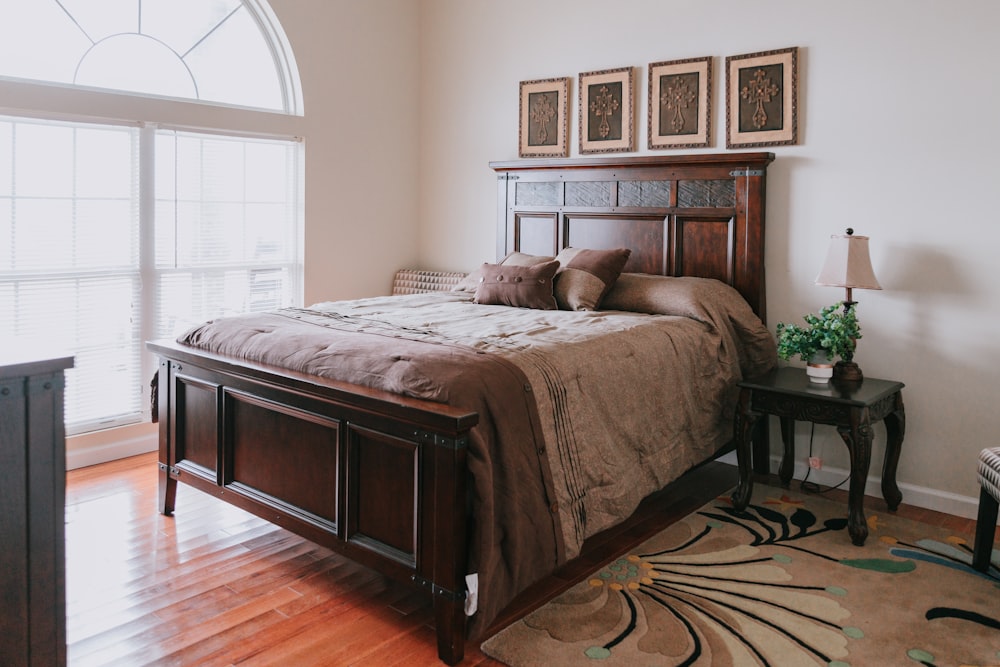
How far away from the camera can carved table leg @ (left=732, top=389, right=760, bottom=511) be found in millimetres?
3559

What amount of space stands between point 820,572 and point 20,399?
2.62m

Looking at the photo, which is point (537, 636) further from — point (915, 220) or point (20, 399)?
point (915, 220)

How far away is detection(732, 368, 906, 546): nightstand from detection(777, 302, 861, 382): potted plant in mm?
84

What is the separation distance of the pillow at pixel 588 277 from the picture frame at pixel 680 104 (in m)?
0.70

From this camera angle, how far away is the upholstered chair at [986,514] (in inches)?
115

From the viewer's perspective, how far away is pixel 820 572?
9.87 ft

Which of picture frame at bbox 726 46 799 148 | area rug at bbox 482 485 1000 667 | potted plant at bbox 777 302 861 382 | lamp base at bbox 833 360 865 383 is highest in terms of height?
picture frame at bbox 726 46 799 148

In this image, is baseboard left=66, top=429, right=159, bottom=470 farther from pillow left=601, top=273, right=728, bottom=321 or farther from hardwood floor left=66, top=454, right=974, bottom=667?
pillow left=601, top=273, right=728, bottom=321

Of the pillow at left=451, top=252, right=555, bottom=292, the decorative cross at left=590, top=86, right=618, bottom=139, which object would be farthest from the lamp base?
the decorative cross at left=590, top=86, right=618, bottom=139

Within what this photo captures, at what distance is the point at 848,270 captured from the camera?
356cm

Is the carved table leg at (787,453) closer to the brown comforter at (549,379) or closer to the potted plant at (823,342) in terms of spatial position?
the brown comforter at (549,379)

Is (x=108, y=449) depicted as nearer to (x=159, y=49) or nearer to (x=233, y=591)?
(x=233, y=591)

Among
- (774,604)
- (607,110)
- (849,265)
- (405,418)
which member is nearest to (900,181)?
(849,265)

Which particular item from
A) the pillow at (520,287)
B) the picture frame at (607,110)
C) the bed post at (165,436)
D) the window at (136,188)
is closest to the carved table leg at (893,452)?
the pillow at (520,287)
